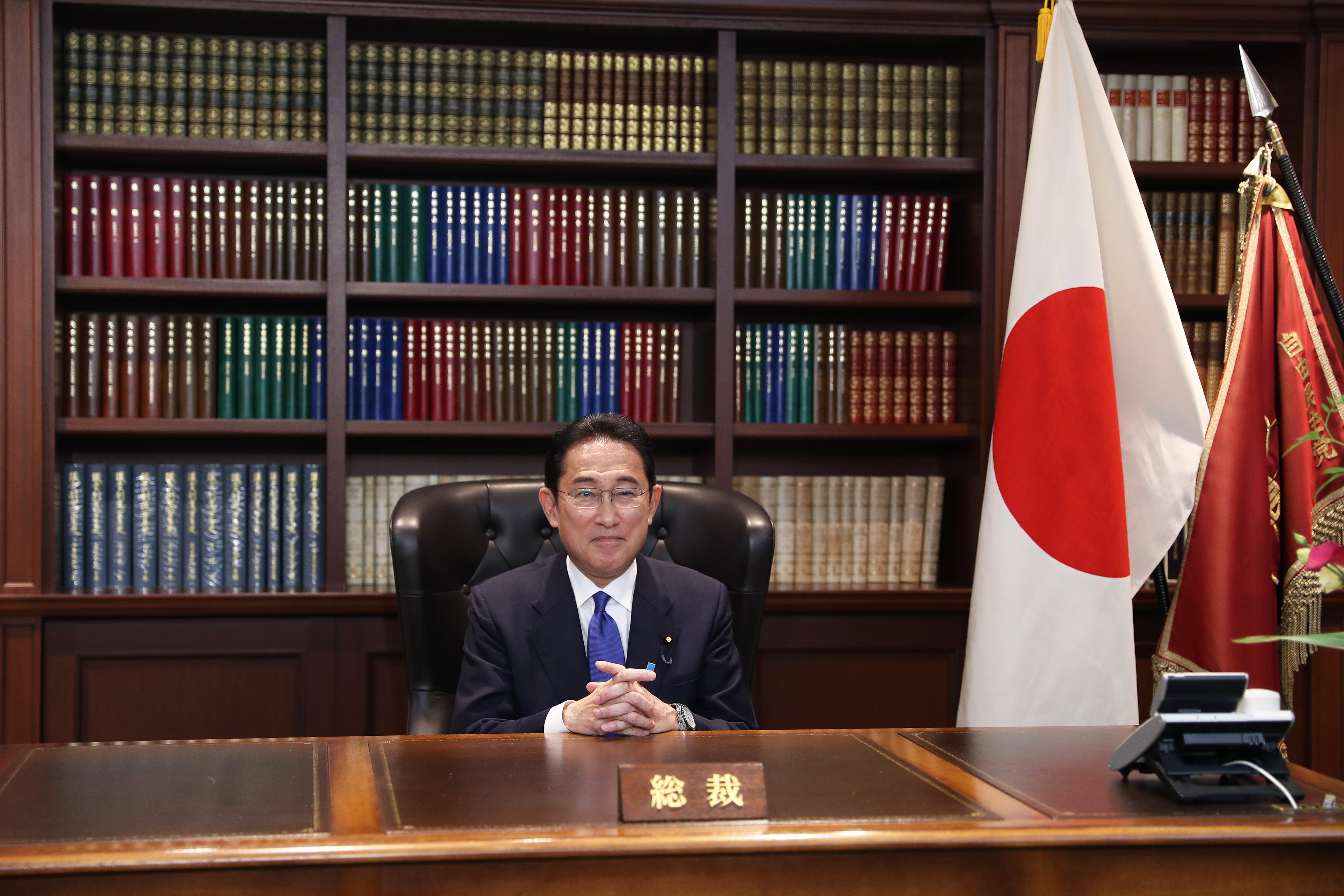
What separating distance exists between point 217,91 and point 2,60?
18.6 inches

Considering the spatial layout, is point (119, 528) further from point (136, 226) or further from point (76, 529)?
point (136, 226)

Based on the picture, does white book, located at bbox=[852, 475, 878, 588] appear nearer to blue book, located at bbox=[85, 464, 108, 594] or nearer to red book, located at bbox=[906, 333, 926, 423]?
red book, located at bbox=[906, 333, 926, 423]

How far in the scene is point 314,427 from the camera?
2.89 meters

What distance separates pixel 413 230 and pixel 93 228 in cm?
78

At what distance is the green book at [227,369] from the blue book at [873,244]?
1641 millimetres

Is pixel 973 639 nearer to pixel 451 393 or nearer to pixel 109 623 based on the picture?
pixel 451 393

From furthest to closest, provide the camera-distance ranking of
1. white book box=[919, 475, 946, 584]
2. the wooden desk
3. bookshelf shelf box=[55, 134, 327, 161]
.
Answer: white book box=[919, 475, 946, 584] < bookshelf shelf box=[55, 134, 327, 161] < the wooden desk

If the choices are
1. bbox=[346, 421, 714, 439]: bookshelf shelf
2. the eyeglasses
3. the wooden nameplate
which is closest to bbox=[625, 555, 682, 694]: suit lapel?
the eyeglasses

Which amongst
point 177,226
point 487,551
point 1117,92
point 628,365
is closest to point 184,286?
point 177,226

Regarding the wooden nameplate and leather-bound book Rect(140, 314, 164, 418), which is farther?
leather-bound book Rect(140, 314, 164, 418)

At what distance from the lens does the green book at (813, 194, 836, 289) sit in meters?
3.06

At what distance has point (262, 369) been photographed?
2.91 metres

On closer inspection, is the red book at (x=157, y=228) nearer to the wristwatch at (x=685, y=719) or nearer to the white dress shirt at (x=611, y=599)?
the white dress shirt at (x=611, y=599)

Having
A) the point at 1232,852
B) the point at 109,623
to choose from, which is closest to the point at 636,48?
the point at 109,623
